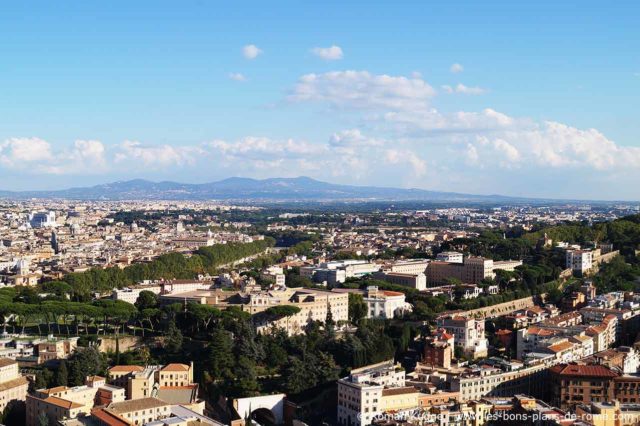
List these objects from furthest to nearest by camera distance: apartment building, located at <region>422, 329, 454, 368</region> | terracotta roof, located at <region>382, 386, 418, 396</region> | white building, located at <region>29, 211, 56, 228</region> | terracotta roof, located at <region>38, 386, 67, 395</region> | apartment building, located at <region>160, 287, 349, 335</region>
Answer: white building, located at <region>29, 211, 56, 228</region>
apartment building, located at <region>160, 287, 349, 335</region>
apartment building, located at <region>422, 329, 454, 368</region>
terracotta roof, located at <region>38, 386, 67, 395</region>
terracotta roof, located at <region>382, 386, 418, 396</region>

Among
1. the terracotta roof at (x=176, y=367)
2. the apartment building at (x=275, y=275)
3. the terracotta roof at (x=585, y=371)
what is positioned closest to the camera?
the terracotta roof at (x=585, y=371)

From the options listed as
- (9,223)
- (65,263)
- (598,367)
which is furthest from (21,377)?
(9,223)

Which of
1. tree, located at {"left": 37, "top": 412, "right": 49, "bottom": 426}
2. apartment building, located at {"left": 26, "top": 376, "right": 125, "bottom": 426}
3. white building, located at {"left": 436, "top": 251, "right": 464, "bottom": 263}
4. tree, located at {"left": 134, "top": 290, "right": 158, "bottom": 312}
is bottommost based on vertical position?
tree, located at {"left": 37, "top": 412, "right": 49, "bottom": 426}

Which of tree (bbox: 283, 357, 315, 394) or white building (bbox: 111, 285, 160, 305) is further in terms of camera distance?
white building (bbox: 111, 285, 160, 305)

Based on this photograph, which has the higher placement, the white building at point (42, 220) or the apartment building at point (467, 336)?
the white building at point (42, 220)

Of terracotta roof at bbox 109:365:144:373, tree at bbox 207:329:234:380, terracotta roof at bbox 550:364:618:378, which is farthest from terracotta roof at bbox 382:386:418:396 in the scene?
terracotta roof at bbox 109:365:144:373

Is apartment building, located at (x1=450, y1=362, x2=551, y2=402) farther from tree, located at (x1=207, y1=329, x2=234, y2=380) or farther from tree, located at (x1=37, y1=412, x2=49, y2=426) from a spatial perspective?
tree, located at (x1=37, y1=412, x2=49, y2=426)

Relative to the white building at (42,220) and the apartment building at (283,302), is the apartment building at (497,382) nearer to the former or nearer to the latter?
the apartment building at (283,302)

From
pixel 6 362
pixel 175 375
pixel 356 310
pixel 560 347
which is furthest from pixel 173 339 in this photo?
pixel 560 347

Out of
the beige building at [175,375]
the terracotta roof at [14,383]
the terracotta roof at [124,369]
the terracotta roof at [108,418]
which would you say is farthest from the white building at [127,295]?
the terracotta roof at [108,418]
